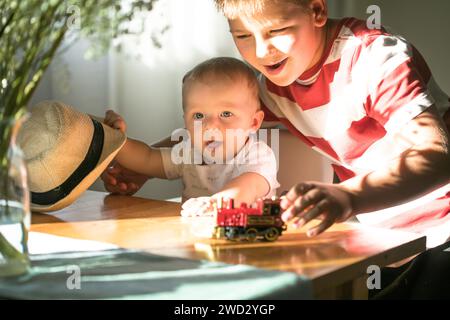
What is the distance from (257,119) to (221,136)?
115mm

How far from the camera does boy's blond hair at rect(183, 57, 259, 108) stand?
137 centimetres

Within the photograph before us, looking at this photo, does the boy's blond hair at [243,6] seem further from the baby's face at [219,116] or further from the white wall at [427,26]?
the white wall at [427,26]

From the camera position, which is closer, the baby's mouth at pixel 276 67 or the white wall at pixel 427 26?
the baby's mouth at pixel 276 67

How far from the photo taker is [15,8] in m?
0.88

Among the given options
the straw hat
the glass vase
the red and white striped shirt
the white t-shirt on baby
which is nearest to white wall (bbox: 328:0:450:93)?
the red and white striped shirt

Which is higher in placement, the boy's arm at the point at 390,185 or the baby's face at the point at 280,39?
the baby's face at the point at 280,39

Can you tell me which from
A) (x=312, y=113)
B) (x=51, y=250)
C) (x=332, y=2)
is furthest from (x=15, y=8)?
(x=332, y=2)

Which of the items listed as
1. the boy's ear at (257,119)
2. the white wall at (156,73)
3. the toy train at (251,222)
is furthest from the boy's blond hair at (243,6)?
the white wall at (156,73)

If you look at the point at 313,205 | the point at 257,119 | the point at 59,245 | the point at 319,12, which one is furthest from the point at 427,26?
the point at 59,245

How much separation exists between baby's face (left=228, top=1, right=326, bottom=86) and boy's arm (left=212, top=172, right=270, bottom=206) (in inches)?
8.4

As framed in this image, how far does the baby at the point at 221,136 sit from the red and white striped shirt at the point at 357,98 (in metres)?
0.12

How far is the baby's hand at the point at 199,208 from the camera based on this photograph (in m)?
1.19
